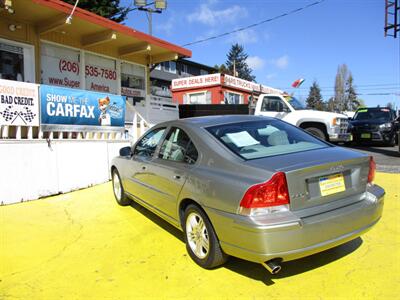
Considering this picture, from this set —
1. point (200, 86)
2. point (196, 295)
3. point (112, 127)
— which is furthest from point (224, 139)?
point (200, 86)

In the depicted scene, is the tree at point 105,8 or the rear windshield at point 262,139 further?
the tree at point 105,8

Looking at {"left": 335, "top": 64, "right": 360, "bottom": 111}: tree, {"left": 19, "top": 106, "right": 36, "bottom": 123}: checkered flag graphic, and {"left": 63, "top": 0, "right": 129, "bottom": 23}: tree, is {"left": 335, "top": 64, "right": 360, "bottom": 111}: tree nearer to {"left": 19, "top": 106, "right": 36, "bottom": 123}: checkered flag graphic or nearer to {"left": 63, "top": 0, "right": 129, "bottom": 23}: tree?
{"left": 63, "top": 0, "right": 129, "bottom": 23}: tree

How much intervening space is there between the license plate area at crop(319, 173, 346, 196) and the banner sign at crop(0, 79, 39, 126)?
18.7ft

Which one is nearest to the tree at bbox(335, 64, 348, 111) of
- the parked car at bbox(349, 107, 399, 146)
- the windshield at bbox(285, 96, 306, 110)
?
the parked car at bbox(349, 107, 399, 146)

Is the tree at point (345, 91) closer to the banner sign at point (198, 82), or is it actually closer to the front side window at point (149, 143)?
the banner sign at point (198, 82)

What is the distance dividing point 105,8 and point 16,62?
14.3m

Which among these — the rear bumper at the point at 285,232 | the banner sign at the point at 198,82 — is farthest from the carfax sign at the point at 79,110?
the banner sign at the point at 198,82

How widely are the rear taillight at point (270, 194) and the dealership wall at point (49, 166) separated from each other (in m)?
5.17

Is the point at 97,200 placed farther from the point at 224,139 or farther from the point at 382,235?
the point at 382,235

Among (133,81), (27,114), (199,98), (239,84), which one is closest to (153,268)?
(27,114)

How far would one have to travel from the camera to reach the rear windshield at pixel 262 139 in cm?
360

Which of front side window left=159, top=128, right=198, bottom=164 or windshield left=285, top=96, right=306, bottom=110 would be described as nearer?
front side window left=159, top=128, right=198, bottom=164

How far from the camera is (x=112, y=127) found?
8641 mm

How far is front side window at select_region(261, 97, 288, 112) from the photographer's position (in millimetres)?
11908
